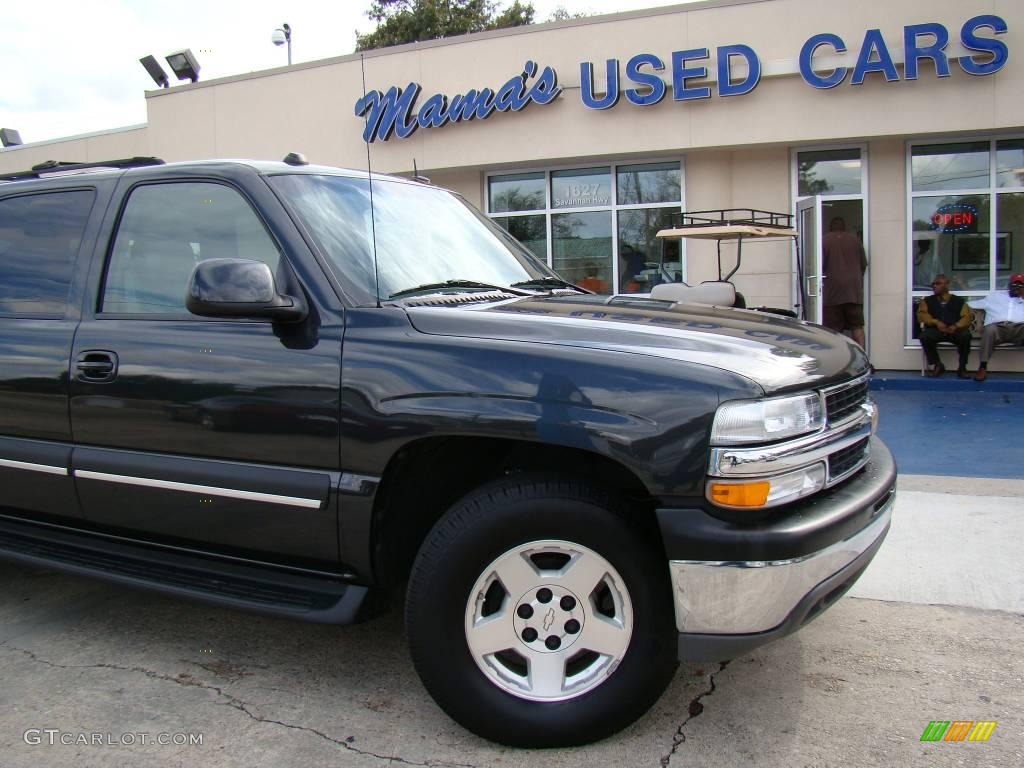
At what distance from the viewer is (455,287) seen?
3.24 metres

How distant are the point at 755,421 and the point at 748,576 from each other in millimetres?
424

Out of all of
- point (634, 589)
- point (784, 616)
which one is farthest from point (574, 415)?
point (784, 616)

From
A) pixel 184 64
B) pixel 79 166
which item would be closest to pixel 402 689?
pixel 79 166

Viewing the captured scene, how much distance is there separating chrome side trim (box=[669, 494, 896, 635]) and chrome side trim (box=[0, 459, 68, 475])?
236cm

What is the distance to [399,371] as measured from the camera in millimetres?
2656

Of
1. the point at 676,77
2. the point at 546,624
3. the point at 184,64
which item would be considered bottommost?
the point at 546,624

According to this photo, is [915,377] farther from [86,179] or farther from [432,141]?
[86,179]

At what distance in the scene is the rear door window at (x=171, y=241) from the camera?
123 inches

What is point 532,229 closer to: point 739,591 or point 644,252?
point 644,252

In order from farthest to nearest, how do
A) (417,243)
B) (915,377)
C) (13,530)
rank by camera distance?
(915,377)
(13,530)
(417,243)

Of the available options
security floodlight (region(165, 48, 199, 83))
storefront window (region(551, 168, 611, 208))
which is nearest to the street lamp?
security floodlight (region(165, 48, 199, 83))

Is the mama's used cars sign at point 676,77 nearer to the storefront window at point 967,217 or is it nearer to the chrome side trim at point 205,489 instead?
the storefront window at point 967,217

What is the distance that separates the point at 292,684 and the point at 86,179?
2207 millimetres

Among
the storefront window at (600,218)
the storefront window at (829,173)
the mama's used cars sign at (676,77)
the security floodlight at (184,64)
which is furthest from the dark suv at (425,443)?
the security floodlight at (184,64)
